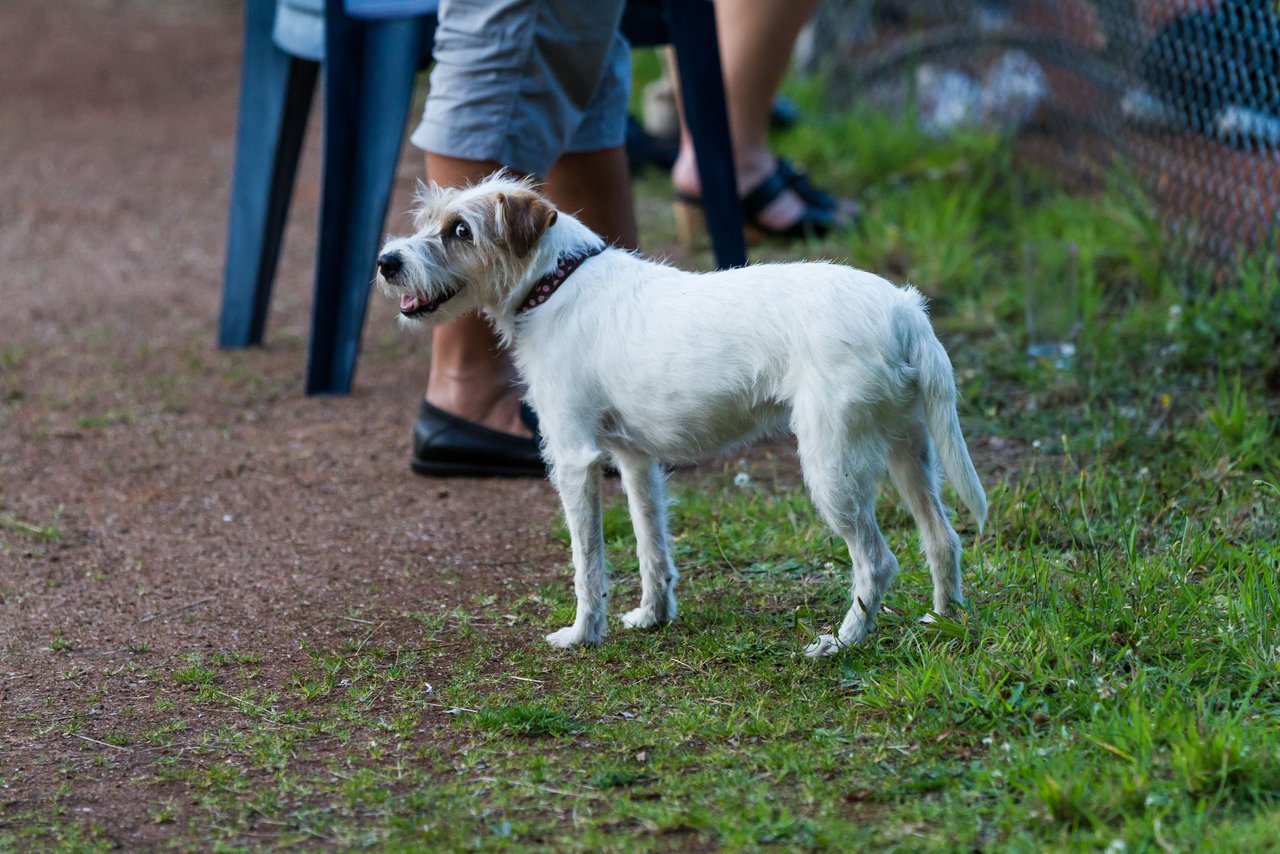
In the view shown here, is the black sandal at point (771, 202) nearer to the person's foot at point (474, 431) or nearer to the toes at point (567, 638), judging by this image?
the person's foot at point (474, 431)

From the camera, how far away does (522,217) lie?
9.52 ft

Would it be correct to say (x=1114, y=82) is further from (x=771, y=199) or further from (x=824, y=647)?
(x=824, y=647)

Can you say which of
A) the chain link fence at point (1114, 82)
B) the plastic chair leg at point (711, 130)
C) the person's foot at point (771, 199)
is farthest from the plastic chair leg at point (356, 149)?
the chain link fence at point (1114, 82)

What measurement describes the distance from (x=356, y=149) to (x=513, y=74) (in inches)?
37.3

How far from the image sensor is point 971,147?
6676mm

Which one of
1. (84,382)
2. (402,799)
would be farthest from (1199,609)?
(84,382)

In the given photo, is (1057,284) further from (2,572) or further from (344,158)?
(2,572)

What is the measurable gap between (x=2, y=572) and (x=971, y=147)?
4773 millimetres

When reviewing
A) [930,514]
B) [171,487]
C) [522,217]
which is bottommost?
[171,487]

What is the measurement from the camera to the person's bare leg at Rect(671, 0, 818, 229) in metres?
5.38

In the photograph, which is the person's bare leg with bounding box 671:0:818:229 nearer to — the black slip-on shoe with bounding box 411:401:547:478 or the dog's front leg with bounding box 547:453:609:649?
the black slip-on shoe with bounding box 411:401:547:478

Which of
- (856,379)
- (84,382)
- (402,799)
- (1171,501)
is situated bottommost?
(84,382)

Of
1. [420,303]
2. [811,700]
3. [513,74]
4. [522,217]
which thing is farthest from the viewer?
[513,74]

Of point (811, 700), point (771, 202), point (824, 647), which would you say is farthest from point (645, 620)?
point (771, 202)
